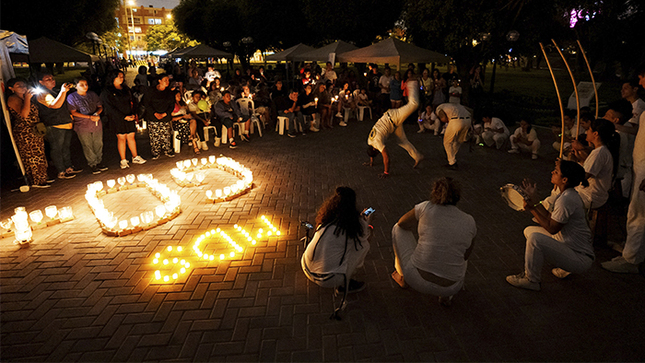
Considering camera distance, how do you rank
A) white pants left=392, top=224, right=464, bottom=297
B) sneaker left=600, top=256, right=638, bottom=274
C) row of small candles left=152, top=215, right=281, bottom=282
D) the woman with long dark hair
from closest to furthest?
white pants left=392, top=224, right=464, bottom=297 → sneaker left=600, top=256, right=638, bottom=274 → row of small candles left=152, top=215, right=281, bottom=282 → the woman with long dark hair

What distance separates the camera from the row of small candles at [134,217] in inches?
225

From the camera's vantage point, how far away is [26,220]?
5.38 m

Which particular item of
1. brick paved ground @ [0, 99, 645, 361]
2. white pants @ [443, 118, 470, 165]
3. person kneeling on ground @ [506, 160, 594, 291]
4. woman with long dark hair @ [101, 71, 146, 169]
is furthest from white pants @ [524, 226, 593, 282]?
woman with long dark hair @ [101, 71, 146, 169]

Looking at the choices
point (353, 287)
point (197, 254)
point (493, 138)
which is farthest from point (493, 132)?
point (197, 254)

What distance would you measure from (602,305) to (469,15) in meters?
15.9

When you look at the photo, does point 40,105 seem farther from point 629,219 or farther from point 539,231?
point 629,219

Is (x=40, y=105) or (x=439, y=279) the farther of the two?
(x=40, y=105)

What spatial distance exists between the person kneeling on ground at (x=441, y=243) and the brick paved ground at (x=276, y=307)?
18.2 inches

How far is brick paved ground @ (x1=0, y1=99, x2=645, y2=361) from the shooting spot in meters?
3.43

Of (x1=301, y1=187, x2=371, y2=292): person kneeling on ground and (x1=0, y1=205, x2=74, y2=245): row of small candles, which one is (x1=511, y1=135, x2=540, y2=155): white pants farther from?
(x1=0, y1=205, x2=74, y2=245): row of small candles

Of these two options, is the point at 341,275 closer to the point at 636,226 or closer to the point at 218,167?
the point at 636,226

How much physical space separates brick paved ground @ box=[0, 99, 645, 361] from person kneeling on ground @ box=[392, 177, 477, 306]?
0.46 meters

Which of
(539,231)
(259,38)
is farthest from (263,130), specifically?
(259,38)

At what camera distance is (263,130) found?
13.3 m
